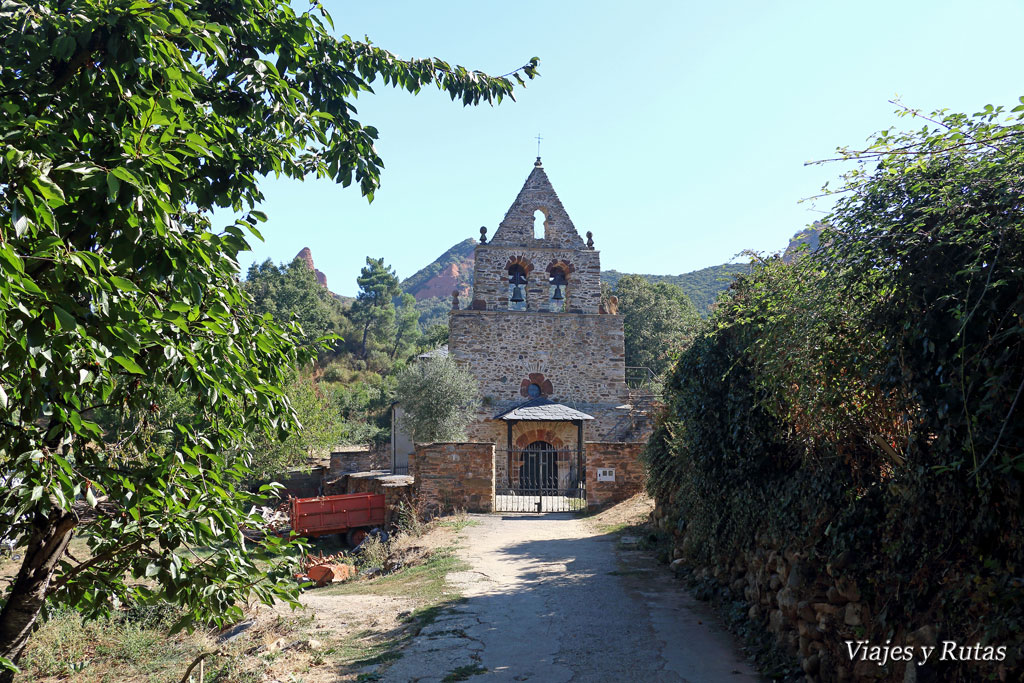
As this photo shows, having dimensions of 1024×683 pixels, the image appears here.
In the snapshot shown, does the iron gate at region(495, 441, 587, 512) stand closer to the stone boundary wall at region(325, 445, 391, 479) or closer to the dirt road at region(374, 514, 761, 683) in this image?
the stone boundary wall at region(325, 445, 391, 479)

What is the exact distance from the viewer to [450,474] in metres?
13.7

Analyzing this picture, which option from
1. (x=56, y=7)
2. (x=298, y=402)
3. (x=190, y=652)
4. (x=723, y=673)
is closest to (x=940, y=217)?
(x=723, y=673)

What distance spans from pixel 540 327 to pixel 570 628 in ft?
55.4

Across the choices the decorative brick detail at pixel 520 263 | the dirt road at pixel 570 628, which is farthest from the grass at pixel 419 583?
the decorative brick detail at pixel 520 263

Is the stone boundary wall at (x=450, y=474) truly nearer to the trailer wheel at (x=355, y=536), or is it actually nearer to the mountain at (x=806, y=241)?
the trailer wheel at (x=355, y=536)

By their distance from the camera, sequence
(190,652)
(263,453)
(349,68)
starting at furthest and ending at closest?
(263,453) → (190,652) → (349,68)

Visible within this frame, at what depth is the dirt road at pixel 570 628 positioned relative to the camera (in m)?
5.58

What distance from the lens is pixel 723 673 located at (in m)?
5.41

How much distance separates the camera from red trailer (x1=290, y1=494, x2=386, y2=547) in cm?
1411

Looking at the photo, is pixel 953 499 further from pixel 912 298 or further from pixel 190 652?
pixel 190 652

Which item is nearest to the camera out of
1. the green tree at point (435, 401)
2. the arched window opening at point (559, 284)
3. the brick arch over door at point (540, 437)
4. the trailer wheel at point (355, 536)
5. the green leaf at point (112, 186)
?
the green leaf at point (112, 186)

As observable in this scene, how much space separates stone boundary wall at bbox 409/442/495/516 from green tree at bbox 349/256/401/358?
41.1 m

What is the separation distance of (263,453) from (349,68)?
1259cm

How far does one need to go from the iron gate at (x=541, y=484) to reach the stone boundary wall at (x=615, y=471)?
49 cm
